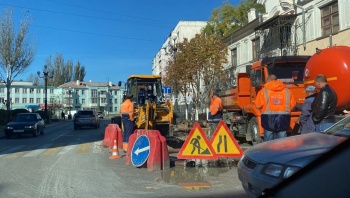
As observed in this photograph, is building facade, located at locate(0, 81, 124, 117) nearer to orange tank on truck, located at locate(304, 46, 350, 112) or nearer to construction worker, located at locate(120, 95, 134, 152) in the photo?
construction worker, located at locate(120, 95, 134, 152)

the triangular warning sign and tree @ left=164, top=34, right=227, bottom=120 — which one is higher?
tree @ left=164, top=34, right=227, bottom=120

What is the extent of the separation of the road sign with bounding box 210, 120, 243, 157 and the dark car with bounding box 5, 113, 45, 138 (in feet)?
49.6

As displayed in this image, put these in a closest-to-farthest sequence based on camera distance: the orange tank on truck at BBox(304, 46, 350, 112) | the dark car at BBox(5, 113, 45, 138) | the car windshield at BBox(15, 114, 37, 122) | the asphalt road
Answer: the asphalt road
the orange tank on truck at BBox(304, 46, 350, 112)
the dark car at BBox(5, 113, 45, 138)
the car windshield at BBox(15, 114, 37, 122)

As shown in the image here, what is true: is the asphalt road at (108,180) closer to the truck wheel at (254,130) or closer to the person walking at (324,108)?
the person walking at (324,108)

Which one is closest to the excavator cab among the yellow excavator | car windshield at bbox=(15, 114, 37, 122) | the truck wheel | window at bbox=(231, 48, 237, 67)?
the yellow excavator

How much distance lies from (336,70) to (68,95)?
315 feet

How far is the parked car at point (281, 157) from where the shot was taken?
396 centimetres

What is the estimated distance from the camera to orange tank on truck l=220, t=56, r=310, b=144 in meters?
11.4

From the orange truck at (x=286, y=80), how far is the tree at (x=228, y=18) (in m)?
26.2

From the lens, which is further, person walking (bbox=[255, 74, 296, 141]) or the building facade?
the building facade

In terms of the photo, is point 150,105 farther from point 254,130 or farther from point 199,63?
Result: point 199,63

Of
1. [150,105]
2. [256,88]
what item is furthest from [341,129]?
[256,88]

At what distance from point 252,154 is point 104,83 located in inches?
4832

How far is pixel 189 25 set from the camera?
194ft
